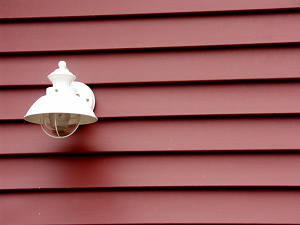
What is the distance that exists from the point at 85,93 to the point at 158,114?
45cm

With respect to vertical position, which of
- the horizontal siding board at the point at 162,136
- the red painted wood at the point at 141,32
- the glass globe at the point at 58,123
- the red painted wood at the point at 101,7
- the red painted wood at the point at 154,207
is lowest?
the red painted wood at the point at 154,207

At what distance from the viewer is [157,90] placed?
1.36 m

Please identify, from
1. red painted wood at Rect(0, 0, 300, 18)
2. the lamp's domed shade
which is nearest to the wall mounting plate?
the lamp's domed shade

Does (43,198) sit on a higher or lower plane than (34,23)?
lower

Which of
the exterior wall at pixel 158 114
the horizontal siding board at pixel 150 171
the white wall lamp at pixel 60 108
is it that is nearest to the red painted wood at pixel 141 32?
the exterior wall at pixel 158 114

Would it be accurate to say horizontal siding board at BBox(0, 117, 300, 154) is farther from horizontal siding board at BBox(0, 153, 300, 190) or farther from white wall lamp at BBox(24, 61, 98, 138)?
white wall lamp at BBox(24, 61, 98, 138)

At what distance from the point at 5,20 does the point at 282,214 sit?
2.05m

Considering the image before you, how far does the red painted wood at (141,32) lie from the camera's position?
1354mm

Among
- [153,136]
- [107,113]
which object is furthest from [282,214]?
[107,113]

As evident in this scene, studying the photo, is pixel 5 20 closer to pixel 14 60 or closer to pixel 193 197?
pixel 14 60

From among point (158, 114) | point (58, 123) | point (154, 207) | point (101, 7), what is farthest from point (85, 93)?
point (154, 207)

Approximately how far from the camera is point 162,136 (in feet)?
4.36

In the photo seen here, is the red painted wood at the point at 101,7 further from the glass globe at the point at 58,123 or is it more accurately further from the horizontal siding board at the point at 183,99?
the glass globe at the point at 58,123

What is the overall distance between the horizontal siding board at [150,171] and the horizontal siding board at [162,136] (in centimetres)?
6
